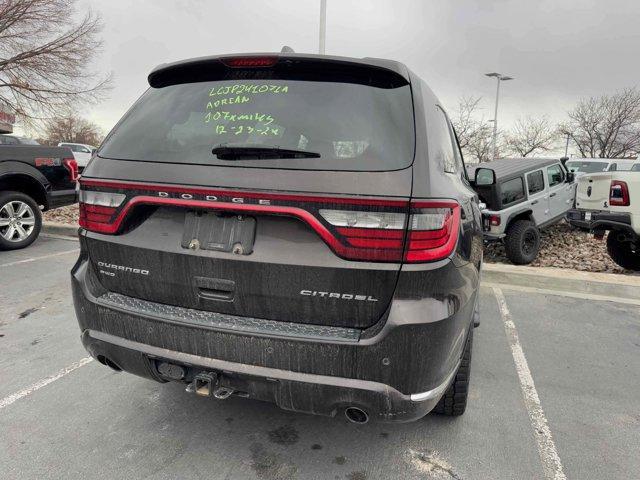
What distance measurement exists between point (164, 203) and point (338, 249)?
30.6 inches

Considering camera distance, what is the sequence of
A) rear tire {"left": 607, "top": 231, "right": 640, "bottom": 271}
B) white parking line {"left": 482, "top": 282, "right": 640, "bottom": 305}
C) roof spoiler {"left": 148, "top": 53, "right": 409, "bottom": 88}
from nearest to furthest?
roof spoiler {"left": 148, "top": 53, "right": 409, "bottom": 88} < white parking line {"left": 482, "top": 282, "right": 640, "bottom": 305} < rear tire {"left": 607, "top": 231, "right": 640, "bottom": 271}

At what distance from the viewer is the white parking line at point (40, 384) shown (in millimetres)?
2742

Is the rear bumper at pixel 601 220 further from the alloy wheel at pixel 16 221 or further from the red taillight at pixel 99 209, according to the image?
the alloy wheel at pixel 16 221

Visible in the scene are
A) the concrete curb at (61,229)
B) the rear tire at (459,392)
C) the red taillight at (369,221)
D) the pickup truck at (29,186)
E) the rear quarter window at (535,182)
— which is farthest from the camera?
the rear quarter window at (535,182)

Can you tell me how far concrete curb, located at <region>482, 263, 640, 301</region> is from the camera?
Answer: 5492 millimetres

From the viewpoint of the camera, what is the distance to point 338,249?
1726 millimetres

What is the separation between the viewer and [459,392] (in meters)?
2.53

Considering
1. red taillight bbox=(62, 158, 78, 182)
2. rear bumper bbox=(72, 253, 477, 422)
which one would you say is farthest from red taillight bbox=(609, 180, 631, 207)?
red taillight bbox=(62, 158, 78, 182)

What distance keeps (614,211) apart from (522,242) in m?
1.87

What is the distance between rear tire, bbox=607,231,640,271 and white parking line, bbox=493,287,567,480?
4.37 metres

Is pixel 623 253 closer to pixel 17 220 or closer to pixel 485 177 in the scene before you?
pixel 485 177

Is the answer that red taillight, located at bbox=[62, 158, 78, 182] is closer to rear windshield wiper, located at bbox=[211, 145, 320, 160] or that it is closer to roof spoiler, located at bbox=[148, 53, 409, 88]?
roof spoiler, located at bbox=[148, 53, 409, 88]

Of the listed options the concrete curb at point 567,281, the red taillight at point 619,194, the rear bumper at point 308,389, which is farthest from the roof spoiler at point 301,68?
the red taillight at point 619,194

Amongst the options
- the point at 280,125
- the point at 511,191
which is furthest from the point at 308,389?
the point at 511,191
